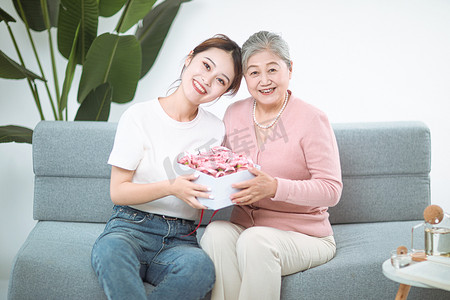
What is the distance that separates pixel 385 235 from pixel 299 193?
0.59 meters

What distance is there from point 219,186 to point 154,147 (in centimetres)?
34

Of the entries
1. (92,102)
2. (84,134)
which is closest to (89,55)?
(92,102)

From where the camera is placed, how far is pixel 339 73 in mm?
2912

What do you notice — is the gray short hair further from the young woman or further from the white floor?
the white floor

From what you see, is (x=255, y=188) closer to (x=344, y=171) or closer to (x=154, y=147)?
(x=154, y=147)

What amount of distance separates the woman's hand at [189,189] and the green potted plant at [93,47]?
1.00 m

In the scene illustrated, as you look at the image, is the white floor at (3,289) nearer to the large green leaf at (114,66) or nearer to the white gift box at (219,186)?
the large green leaf at (114,66)

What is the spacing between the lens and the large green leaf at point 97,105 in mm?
2420

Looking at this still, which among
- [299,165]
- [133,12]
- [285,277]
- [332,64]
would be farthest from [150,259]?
[332,64]

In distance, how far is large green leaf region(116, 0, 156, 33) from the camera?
250 centimetres

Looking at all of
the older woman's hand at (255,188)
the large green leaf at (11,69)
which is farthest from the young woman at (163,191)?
the large green leaf at (11,69)

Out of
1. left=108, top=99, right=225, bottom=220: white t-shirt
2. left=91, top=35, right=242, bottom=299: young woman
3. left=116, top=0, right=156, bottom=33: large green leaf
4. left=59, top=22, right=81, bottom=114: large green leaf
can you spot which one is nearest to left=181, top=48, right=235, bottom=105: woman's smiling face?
left=91, top=35, right=242, bottom=299: young woman

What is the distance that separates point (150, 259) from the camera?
5.43 ft

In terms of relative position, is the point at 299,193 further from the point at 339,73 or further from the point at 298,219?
the point at 339,73
